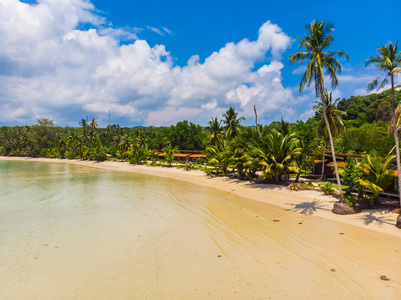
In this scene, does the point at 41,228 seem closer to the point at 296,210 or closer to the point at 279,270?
the point at 279,270

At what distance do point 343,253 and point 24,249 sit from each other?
42.6ft

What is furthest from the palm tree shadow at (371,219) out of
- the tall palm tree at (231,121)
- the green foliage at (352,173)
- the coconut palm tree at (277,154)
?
the tall palm tree at (231,121)

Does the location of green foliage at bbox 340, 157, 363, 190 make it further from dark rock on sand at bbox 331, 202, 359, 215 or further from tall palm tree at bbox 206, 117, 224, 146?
tall palm tree at bbox 206, 117, 224, 146

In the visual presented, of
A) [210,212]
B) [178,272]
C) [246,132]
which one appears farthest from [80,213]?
[246,132]

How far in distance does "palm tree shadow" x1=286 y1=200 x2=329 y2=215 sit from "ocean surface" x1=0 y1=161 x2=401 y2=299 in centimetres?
76

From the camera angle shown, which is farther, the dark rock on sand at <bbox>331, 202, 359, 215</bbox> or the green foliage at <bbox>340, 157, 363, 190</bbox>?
the green foliage at <bbox>340, 157, 363, 190</bbox>

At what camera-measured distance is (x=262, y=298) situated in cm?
573

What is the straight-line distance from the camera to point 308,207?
45.6ft

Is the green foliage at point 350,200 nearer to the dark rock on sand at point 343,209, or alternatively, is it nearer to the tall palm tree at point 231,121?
the dark rock on sand at point 343,209

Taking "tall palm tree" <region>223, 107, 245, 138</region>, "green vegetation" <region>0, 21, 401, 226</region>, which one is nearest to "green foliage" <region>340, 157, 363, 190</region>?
"green vegetation" <region>0, 21, 401, 226</region>

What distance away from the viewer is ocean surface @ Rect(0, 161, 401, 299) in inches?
243

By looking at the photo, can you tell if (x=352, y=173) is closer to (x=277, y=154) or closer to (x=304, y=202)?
A: (x=304, y=202)

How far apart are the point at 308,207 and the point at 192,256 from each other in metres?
9.37

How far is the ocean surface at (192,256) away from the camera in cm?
618
